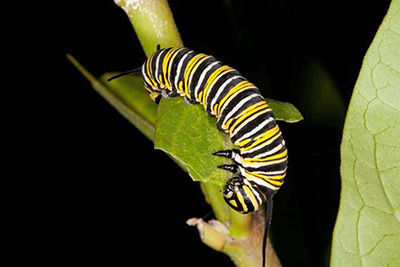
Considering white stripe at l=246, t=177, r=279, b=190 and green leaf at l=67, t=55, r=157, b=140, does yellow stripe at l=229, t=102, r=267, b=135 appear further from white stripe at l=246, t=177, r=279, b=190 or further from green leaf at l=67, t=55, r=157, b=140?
green leaf at l=67, t=55, r=157, b=140

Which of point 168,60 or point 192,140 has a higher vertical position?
point 168,60

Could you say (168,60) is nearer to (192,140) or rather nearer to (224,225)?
(192,140)

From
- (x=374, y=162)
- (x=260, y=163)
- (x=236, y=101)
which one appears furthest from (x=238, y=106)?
(x=374, y=162)

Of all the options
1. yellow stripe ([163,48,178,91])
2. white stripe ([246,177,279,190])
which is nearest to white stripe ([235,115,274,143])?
white stripe ([246,177,279,190])

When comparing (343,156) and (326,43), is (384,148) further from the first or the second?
(326,43)

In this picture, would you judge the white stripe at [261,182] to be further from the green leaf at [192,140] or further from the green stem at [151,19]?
the green stem at [151,19]

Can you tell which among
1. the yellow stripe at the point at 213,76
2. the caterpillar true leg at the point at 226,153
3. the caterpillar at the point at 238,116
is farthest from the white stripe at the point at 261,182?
the yellow stripe at the point at 213,76
